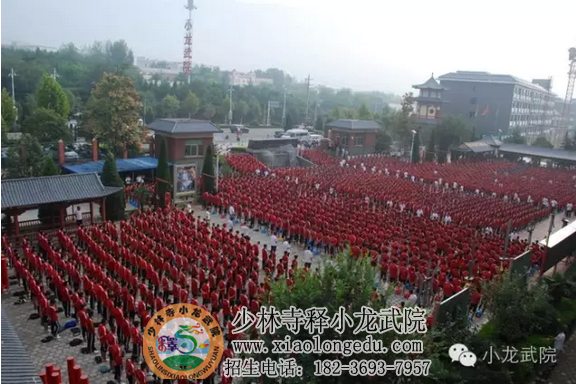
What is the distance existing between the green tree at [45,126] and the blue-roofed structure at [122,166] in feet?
28.3

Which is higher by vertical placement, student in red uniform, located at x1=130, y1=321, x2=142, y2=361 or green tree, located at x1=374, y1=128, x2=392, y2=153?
green tree, located at x1=374, y1=128, x2=392, y2=153

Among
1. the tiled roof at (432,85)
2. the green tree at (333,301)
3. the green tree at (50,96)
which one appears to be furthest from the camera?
the tiled roof at (432,85)

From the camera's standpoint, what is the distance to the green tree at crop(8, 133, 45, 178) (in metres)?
24.1

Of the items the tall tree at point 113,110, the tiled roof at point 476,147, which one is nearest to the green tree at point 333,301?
the tall tree at point 113,110

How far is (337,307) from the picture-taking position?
264 inches

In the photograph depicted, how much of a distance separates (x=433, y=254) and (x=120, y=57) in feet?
284

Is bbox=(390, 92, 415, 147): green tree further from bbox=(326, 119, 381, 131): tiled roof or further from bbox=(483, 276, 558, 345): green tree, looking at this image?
bbox=(483, 276, 558, 345): green tree

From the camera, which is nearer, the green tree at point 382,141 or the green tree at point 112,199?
the green tree at point 112,199

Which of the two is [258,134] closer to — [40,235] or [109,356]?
[40,235]

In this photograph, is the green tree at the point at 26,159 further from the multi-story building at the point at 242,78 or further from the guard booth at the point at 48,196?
the multi-story building at the point at 242,78

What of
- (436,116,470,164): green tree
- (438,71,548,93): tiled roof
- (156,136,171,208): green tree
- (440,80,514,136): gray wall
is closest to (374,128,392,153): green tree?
(436,116,470,164): green tree

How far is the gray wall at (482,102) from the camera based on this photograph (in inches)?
2397

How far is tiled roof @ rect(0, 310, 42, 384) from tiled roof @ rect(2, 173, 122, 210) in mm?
9699

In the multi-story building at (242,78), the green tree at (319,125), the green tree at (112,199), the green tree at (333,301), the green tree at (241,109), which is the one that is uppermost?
the multi-story building at (242,78)
